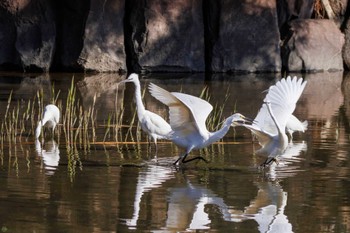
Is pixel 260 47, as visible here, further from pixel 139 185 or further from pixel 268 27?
pixel 139 185

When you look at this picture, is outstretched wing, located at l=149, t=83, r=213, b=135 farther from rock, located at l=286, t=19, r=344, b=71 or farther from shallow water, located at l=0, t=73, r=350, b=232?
rock, located at l=286, t=19, r=344, b=71

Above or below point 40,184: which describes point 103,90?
above

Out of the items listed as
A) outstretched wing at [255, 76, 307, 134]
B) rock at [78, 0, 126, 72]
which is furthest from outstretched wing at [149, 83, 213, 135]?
rock at [78, 0, 126, 72]

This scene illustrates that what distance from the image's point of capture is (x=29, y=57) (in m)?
23.2

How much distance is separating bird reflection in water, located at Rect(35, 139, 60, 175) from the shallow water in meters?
0.01

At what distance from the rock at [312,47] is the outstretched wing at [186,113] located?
1422 centimetres

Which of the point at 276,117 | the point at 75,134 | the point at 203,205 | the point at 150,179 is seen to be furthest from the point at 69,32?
the point at 203,205

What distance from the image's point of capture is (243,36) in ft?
80.2

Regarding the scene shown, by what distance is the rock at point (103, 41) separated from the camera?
76.7 ft

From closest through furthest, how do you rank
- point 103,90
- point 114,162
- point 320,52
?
point 114,162 → point 103,90 → point 320,52

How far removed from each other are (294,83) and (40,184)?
3.26m

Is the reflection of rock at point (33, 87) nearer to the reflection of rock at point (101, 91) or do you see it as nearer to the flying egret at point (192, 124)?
the reflection of rock at point (101, 91)

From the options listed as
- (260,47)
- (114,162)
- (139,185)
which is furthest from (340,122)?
(260,47)

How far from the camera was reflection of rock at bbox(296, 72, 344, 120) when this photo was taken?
55.2ft
